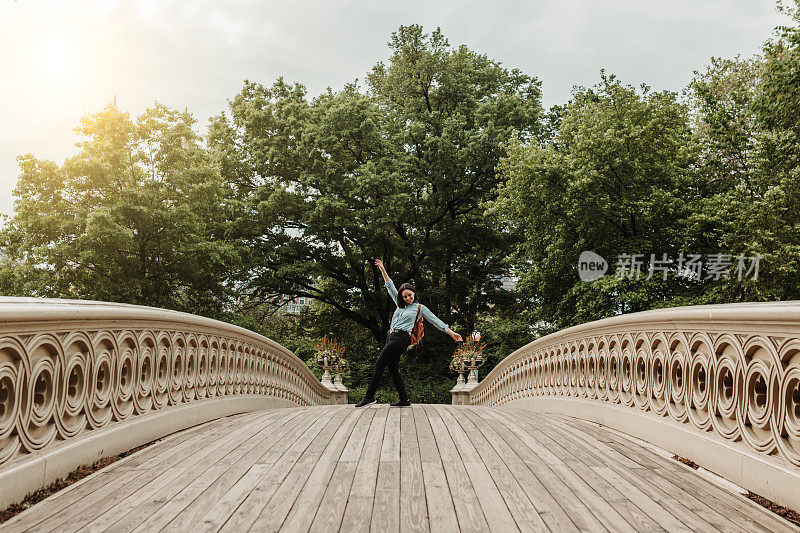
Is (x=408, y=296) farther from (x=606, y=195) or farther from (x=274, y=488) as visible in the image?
(x=606, y=195)

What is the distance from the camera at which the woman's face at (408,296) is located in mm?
8214

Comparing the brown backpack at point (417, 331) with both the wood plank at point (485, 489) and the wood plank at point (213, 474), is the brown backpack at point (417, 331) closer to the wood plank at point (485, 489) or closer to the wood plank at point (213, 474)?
the wood plank at point (213, 474)

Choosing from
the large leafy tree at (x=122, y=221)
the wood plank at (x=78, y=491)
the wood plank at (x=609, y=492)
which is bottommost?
the wood plank at (x=78, y=491)

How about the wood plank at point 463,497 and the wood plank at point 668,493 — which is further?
the wood plank at point 668,493

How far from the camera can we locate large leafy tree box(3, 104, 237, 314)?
20.8 meters

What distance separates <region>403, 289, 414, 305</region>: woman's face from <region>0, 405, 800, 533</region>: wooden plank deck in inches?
113

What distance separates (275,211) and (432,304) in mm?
9449

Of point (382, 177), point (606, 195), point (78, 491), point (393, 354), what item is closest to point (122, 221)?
point (382, 177)

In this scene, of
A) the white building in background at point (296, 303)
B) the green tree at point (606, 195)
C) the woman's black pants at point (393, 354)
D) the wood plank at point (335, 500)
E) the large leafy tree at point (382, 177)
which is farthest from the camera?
the white building in background at point (296, 303)

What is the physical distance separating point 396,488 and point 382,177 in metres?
19.5

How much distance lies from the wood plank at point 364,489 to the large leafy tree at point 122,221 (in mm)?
17646

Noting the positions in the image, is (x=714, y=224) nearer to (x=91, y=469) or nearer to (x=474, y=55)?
(x=474, y=55)

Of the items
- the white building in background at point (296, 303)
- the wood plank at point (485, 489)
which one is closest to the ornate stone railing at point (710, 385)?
the wood plank at point (485, 489)

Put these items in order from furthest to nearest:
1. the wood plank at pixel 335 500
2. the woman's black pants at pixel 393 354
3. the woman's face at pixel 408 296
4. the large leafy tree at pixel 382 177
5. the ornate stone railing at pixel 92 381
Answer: the large leafy tree at pixel 382 177, the woman's black pants at pixel 393 354, the woman's face at pixel 408 296, the ornate stone railing at pixel 92 381, the wood plank at pixel 335 500
